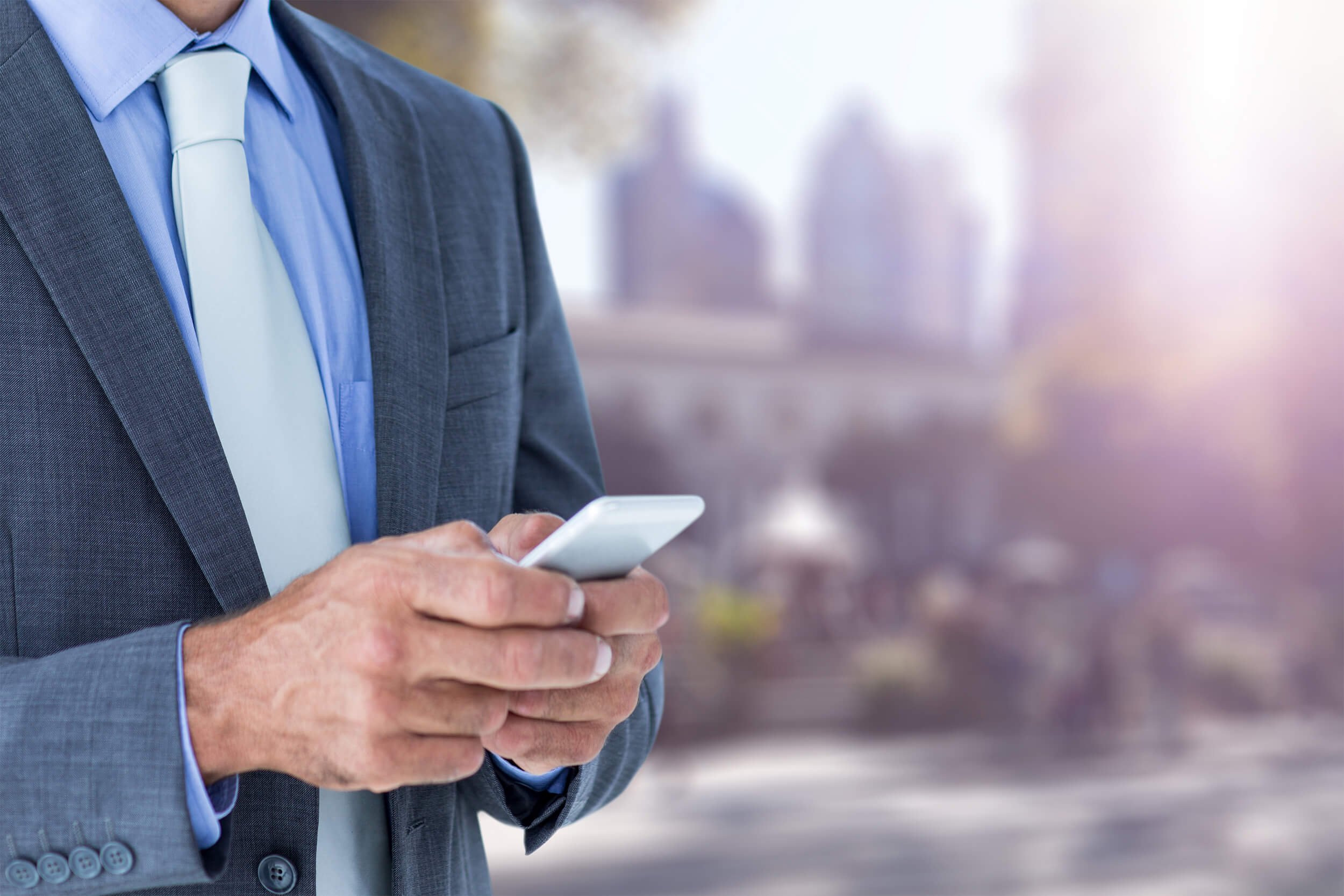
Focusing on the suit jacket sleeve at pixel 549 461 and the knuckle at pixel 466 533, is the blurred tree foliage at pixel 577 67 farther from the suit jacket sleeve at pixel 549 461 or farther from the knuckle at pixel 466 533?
the knuckle at pixel 466 533

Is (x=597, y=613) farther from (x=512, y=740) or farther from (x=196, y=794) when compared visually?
(x=196, y=794)

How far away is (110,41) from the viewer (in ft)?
2.67

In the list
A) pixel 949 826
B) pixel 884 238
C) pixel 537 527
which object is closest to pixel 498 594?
pixel 537 527

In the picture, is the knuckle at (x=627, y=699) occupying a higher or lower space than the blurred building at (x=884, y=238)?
lower

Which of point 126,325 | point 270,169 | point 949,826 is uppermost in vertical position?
point 270,169

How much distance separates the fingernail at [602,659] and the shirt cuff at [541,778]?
247mm

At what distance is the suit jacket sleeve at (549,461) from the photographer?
893 mm

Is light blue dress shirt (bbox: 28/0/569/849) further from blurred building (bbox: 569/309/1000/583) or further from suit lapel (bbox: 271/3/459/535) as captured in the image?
blurred building (bbox: 569/309/1000/583)

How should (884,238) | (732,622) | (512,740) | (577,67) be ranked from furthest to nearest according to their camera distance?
(884,238) → (732,622) → (577,67) → (512,740)

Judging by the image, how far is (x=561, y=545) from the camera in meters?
0.60

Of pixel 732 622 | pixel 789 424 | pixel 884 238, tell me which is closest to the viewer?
pixel 732 622

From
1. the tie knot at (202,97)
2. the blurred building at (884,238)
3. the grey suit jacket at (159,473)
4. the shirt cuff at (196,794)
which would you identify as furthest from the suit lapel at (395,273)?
the blurred building at (884,238)

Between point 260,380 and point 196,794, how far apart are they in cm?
29

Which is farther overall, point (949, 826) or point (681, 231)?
point (681, 231)
